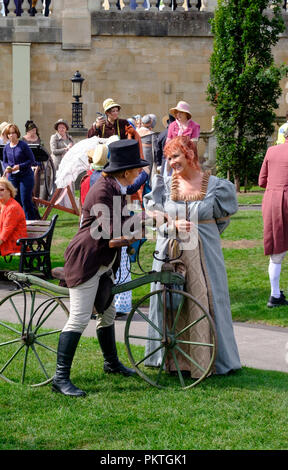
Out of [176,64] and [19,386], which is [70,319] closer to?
[19,386]

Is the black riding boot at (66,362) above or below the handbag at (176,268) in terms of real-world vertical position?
below

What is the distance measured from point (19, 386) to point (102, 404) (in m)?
0.84

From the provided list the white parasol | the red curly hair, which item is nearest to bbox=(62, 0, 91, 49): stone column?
the white parasol

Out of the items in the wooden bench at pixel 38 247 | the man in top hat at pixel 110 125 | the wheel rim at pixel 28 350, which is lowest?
the wooden bench at pixel 38 247

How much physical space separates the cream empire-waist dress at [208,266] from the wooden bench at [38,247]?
14.7ft

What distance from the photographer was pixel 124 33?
22828mm

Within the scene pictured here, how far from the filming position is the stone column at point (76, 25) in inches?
884

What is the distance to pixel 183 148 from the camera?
6.78 metres

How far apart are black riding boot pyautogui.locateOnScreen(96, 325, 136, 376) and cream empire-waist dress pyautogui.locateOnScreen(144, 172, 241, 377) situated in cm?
24

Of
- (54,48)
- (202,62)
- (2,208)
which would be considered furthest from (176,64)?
(2,208)

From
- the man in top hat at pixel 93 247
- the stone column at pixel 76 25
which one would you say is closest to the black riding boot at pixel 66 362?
the man in top hat at pixel 93 247

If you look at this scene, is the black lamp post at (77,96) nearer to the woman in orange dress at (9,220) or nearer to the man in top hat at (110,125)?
the man in top hat at (110,125)

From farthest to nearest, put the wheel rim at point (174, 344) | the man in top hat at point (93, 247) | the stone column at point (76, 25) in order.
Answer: the stone column at point (76, 25) → the wheel rim at point (174, 344) → the man in top hat at point (93, 247)

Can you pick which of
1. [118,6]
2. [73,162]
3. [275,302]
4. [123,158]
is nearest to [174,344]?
[123,158]
